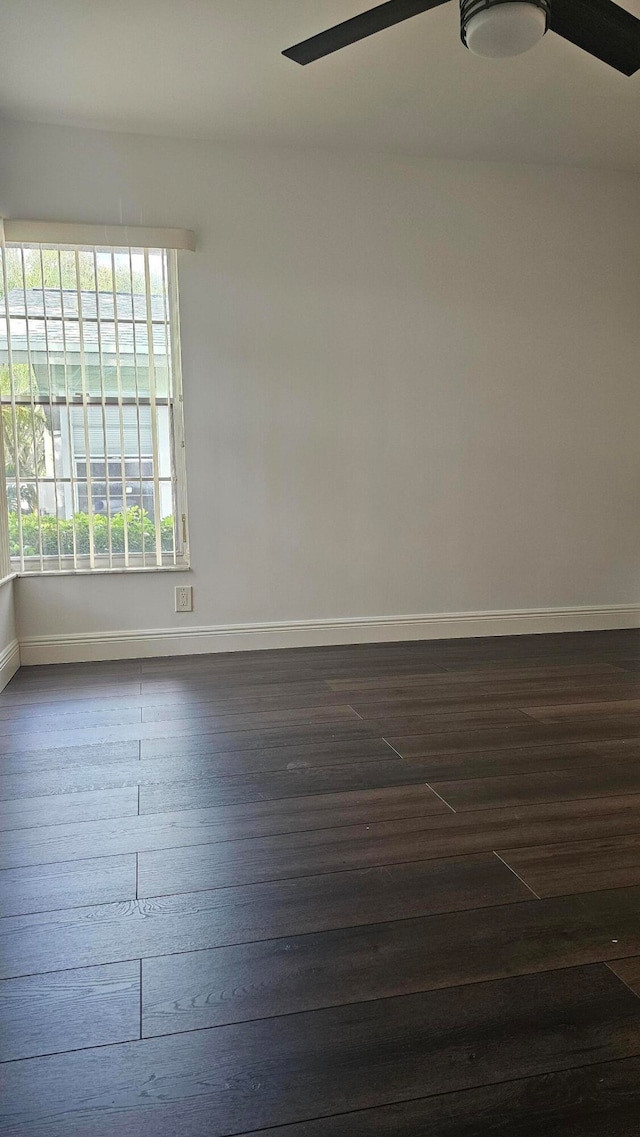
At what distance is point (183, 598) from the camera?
3.96 metres

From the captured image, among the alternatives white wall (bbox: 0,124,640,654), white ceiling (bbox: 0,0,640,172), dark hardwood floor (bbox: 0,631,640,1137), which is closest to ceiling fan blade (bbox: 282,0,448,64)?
white ceiling (bbox: 0,0,640,172)

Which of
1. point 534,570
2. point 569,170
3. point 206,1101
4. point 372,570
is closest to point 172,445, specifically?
point 372,570

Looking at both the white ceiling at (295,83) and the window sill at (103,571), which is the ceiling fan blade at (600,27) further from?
the window sill at (103,571)

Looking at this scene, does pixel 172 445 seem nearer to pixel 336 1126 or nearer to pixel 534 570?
pixel 534 570

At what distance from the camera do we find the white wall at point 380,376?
3.83 meters

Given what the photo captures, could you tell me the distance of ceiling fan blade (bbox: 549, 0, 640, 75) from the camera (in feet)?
6.79

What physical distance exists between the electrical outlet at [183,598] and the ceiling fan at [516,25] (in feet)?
7.67

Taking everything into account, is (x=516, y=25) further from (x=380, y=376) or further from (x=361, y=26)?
(x=380, y=376)

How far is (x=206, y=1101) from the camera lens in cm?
116

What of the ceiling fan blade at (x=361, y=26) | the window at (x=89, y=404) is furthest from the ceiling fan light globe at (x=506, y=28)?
the window at (x=89, y=404)

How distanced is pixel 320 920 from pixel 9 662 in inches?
93.5

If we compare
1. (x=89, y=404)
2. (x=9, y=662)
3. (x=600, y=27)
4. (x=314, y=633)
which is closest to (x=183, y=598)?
(x=314, y=633)

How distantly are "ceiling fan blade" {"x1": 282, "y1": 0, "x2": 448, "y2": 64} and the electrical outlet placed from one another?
2.32 metres

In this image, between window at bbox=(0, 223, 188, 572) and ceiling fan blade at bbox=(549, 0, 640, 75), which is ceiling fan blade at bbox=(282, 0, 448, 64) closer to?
ceiling fan blade at bbox=(549, 0, 640, 75)
